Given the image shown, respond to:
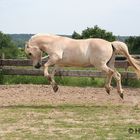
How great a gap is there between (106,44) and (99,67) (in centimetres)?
51

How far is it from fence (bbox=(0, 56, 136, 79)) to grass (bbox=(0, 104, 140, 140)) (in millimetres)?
3630

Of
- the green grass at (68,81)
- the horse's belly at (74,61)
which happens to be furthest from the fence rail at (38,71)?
the horse's belly at (74,61)

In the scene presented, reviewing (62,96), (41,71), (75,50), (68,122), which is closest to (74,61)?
(75,50)

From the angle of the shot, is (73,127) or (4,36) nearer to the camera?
(73,127)

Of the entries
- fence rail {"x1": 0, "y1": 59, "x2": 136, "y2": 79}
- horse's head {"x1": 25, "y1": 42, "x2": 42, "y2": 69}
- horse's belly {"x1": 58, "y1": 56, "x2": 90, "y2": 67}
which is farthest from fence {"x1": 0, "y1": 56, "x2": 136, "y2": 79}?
horse's head {"x1": 25, "y1": 42, "x2": 42, "y2": 69}

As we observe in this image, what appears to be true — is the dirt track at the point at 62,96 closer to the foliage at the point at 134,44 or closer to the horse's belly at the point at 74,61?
the horse's belly at the point at 74,61

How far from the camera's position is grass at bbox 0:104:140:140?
608cm

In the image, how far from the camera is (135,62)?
31.4ft

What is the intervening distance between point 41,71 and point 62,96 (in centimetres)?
305

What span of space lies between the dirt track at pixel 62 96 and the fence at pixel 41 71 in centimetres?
73

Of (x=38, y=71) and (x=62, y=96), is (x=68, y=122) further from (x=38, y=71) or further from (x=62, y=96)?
(x=38, y=71)

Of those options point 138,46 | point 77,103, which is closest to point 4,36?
point 138,46

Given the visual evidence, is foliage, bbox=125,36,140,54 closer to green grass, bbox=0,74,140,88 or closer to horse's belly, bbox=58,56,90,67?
green grass, bbox=0,74,140,88

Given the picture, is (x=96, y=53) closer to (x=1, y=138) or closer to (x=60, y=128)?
(x=60, y=128)
